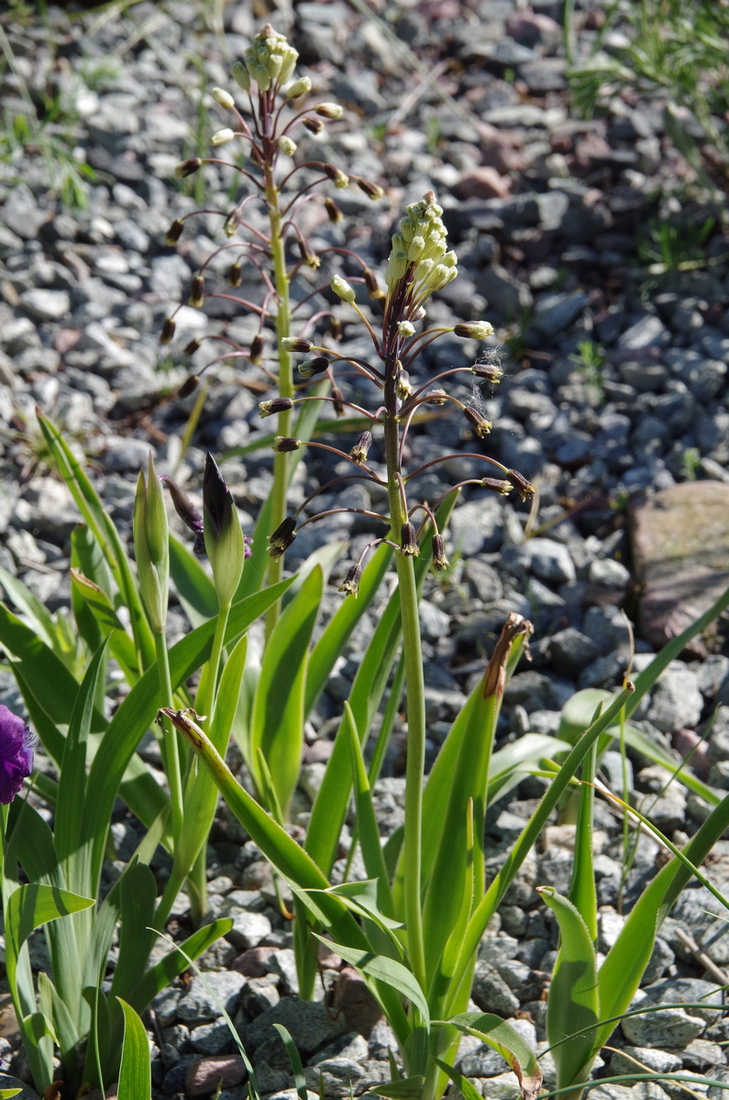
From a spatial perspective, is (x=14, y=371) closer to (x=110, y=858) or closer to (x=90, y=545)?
(x=90, y=545)

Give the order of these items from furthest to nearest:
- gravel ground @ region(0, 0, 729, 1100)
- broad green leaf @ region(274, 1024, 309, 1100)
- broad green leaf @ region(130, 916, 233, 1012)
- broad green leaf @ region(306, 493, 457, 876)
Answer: gravel ground @ region(0, 0, 729, 1100)
broad green leaf @ region(306, 493, 457, 876)
broad green leaf @ region(130, 916, 233, 1012)
broad green leaf @ region(274, 1024, 309, 1100)

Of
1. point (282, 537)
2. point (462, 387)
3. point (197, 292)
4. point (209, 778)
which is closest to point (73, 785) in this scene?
point (209, 778)

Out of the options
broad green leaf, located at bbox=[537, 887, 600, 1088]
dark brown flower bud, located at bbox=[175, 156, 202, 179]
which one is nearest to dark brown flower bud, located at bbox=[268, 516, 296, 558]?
broad green leaf, located at bbox=[537, 887, 600, 1088]

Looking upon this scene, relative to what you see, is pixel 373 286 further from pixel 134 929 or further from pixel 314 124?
pixel 134 929

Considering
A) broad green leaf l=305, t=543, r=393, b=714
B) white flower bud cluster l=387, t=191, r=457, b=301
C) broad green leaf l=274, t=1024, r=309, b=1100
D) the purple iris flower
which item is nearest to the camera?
white flower bud cluster l=387, t=191, r=457, b=301

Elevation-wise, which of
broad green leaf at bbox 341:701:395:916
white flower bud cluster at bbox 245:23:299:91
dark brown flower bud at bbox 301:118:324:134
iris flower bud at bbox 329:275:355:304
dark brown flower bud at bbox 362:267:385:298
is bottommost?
broad green leaf at bbox 341:701:395:916

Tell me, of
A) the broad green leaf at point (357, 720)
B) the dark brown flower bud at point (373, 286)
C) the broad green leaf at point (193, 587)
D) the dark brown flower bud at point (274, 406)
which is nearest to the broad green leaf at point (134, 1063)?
the broad green leaf at point (357, 720)

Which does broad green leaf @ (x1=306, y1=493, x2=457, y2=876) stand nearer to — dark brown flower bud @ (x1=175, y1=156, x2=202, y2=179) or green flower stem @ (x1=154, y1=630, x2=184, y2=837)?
green flower stem @ (x1=154, y1=630, x2=184, y2=837)
